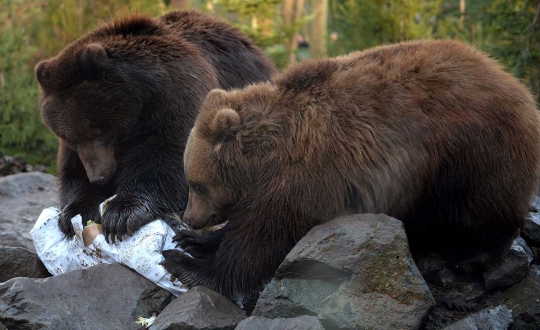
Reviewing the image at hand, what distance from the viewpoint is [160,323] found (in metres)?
4.37

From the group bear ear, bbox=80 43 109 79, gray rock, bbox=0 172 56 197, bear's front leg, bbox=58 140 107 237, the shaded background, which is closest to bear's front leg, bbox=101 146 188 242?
bear's front leg, bbox=58 140 107 237

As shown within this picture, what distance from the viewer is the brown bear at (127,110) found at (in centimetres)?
574

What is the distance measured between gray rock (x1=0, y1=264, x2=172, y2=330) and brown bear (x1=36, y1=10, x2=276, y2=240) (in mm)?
590

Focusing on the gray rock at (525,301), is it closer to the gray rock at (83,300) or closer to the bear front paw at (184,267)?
the bear front paw at (184,267)

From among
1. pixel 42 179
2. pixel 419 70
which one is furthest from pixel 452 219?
pixel 42 179

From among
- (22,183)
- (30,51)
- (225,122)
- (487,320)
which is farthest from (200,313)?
(30,51)

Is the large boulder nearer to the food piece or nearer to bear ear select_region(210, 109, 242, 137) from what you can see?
the food piece

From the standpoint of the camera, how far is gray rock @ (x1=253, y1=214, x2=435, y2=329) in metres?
4.00

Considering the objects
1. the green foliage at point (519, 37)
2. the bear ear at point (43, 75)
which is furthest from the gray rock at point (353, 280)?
the green foliage at point (519, 37)

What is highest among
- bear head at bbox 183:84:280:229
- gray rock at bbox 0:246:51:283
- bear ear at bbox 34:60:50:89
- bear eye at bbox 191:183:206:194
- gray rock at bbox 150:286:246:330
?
bear ear at bbox 34:60:50:89

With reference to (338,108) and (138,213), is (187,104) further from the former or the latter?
(338,108)

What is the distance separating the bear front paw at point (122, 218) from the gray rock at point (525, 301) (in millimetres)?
2572

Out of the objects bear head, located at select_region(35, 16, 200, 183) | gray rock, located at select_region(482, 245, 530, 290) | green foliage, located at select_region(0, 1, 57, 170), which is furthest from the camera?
green foliage, located at select_region(0, 1, 57, 170)

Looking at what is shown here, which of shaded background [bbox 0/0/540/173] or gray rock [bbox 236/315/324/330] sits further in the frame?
shaded background [bbox 0/0/540/173]
